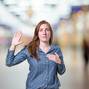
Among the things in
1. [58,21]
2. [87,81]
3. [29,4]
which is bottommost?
[87,81]

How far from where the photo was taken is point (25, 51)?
1.77 meters

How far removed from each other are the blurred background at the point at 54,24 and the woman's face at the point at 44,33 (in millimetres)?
382

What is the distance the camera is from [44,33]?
5.75 ft

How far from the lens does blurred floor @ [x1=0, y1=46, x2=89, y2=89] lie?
2.18 m

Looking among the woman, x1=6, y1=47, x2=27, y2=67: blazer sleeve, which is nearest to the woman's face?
the woman

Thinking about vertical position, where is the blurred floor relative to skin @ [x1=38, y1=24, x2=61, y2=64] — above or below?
below

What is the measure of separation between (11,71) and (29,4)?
0.55 metres

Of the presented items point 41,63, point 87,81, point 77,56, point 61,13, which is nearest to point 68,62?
point 77,56

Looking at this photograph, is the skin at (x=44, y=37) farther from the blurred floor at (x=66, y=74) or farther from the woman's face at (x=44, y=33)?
the blurred floor at (x=66, y=74)

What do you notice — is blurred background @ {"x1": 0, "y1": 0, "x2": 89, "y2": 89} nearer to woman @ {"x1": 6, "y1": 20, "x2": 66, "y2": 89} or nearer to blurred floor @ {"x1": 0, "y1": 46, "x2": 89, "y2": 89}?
blurred floor @ {"x1": 0, "y1": 46, "x2": 89, "y2": 89}

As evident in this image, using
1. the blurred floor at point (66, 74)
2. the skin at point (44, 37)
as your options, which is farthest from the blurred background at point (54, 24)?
the skin at point (44, 37)

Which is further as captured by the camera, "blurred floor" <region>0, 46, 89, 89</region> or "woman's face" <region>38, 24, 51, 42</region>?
"blurred floor" <region>0, 46, 89, 89</region>

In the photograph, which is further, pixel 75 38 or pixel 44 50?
pixel 75 38

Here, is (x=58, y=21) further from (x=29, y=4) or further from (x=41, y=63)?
(x=41, y=63)
